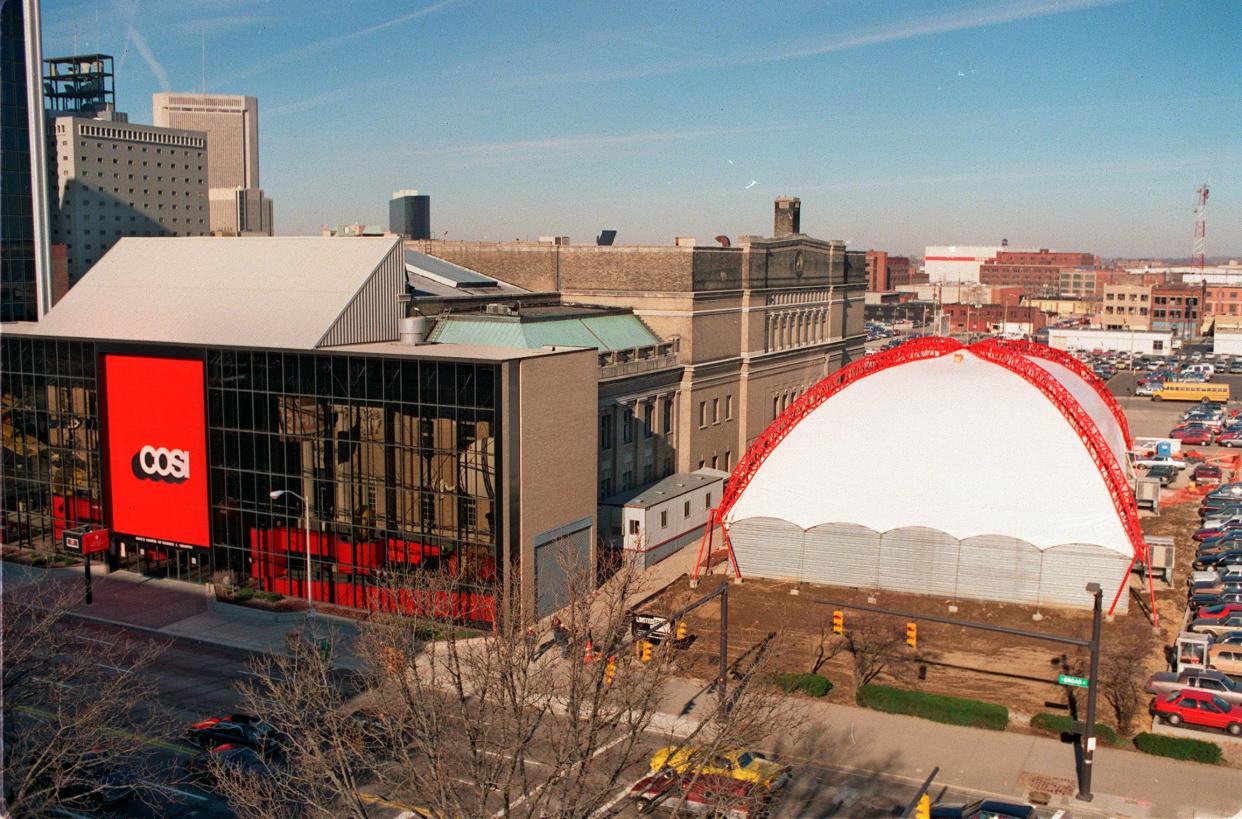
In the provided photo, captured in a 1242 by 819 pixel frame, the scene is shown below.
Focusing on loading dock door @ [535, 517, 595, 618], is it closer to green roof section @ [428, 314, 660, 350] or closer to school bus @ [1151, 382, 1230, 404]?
green roof section @ [428, 314, 660, 350]

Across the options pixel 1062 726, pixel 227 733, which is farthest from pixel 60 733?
pixel 1062 726

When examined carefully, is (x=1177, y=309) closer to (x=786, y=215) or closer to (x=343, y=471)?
(x=786, y=215)

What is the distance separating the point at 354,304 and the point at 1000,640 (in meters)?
25.8

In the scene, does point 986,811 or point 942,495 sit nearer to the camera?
point 986,811

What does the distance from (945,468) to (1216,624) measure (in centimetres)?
1052

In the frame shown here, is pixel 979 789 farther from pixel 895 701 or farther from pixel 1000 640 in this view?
pixel 1000 640

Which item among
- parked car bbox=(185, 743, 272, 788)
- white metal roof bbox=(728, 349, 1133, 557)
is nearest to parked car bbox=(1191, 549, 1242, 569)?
white metal roof bbox=(728, 349, 1133, 557)

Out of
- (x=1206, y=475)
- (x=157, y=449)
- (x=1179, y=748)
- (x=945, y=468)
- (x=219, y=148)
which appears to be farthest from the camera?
(x=219, y=148)

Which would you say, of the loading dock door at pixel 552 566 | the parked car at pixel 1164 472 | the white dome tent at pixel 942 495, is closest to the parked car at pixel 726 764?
the loading dock door at pixel 552 566

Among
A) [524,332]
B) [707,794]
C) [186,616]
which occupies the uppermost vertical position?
[524,332]

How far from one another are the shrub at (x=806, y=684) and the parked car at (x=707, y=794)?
24.5ft

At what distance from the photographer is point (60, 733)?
818 inches

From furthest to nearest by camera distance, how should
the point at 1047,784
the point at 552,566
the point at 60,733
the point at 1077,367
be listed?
the point at 1077,367, the point at 552,566, the point at 1047,784, the point at 60,733

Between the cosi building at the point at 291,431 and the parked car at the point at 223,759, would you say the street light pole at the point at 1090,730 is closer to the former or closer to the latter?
the cosi building at the point at 291,431
